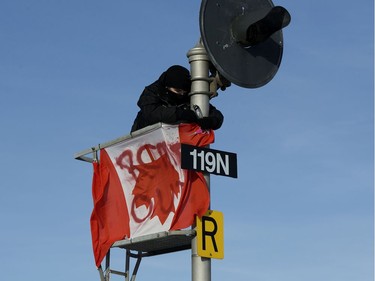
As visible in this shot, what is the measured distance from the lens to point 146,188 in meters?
7.94

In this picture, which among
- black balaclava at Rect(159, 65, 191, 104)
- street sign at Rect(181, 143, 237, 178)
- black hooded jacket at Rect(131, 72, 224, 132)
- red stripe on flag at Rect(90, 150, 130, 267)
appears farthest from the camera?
red stripe on flag at Rect(90, 150, 130, 267)

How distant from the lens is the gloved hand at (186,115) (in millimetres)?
7441

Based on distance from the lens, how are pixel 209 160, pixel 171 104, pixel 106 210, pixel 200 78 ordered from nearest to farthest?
pixel 209 160, pixel 200 78, pixel 171 104, pixel 106 210

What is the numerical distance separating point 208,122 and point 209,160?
0.37 metres

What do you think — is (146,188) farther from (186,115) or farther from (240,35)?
(240,35)

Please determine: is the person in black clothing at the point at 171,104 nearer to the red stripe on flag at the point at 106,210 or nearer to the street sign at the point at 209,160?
the street sign at the point at 209,160

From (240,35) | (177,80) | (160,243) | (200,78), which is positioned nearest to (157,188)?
(160,243)

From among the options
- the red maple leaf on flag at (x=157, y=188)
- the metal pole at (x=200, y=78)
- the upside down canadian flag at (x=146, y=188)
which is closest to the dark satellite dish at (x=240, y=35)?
the metal pole at (x=200, y=78)

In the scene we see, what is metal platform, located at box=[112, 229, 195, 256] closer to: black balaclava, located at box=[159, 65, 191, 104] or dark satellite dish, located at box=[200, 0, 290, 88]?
black balaclava, located at box=[159, 65, 191, 104]

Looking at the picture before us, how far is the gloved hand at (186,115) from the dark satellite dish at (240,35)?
0.47m

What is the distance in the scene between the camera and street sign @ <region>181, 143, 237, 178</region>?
7168mm

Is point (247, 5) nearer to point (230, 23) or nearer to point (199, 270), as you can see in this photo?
point (230, 23)

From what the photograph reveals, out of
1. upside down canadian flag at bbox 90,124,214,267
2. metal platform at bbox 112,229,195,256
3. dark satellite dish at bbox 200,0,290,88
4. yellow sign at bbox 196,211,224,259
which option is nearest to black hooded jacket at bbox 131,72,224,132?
upside down canadian flag at bbox 90,124,214,267

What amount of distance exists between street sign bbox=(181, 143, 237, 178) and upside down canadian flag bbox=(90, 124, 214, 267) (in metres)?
0.17
